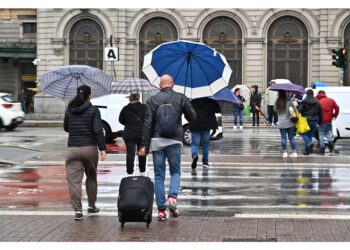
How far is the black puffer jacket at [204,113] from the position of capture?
624 inches

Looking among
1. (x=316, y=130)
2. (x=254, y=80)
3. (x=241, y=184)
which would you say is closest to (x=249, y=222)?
(x=241, y=184)

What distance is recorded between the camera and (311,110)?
20.6 m

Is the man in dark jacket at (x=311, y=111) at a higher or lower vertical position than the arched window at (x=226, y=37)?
lower

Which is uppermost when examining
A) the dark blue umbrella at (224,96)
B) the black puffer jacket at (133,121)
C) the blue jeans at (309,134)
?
the dark blue umbrella at (224,96)

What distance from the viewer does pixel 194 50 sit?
14609 millimetres

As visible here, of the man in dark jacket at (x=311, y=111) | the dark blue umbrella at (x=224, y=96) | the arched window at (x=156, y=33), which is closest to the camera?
the dark blue umbrella at (x=224, y=96)

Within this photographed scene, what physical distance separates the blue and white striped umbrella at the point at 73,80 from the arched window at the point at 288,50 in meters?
32.7

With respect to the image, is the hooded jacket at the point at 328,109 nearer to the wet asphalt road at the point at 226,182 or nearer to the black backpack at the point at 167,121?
the wet asphalt road at the point at 226,182

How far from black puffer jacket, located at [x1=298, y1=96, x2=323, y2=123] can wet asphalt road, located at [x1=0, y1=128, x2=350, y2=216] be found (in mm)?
1209

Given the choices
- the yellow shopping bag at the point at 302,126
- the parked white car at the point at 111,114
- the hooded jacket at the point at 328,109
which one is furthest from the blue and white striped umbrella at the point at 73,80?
the parked white car at the point at 111,114

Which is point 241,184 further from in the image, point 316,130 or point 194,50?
point 316,130

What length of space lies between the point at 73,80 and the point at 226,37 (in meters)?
32.5

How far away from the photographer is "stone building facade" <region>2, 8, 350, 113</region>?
4394 centimetres

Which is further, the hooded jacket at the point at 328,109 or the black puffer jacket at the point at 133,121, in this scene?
the hooded jacket at the point at 328,109
